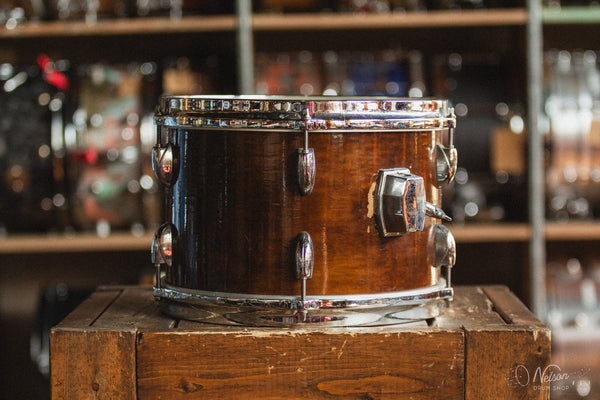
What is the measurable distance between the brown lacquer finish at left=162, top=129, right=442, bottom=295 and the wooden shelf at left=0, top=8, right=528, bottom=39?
1.02 metres

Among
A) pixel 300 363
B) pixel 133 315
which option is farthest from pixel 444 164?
pixel 133 315

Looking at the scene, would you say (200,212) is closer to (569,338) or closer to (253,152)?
(253,152)

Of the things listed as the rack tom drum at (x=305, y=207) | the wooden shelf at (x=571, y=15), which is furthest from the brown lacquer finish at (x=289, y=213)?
the wooden shelf at (x=571, y=15)

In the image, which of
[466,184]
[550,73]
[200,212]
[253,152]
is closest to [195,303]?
[200,212]

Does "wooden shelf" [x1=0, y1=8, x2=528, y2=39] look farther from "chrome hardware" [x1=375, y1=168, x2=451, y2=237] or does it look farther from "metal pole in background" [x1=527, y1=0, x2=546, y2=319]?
"chrome hardware" [x1=375, y1=168, x2=451, y2=237]

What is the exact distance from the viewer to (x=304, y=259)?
1.05 metres

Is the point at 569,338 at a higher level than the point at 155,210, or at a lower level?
lower

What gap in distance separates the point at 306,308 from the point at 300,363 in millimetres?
74

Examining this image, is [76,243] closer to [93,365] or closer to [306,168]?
[93,365]

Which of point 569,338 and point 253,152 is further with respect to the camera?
point 569,338

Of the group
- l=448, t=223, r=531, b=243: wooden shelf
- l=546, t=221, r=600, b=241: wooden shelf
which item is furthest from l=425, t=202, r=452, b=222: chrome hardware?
l=546, t=221, r=600, b=241: wooden shelf

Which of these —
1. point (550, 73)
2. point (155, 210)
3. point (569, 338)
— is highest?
point (550, 73)

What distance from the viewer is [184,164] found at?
113 centimetres

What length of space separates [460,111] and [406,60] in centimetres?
21
